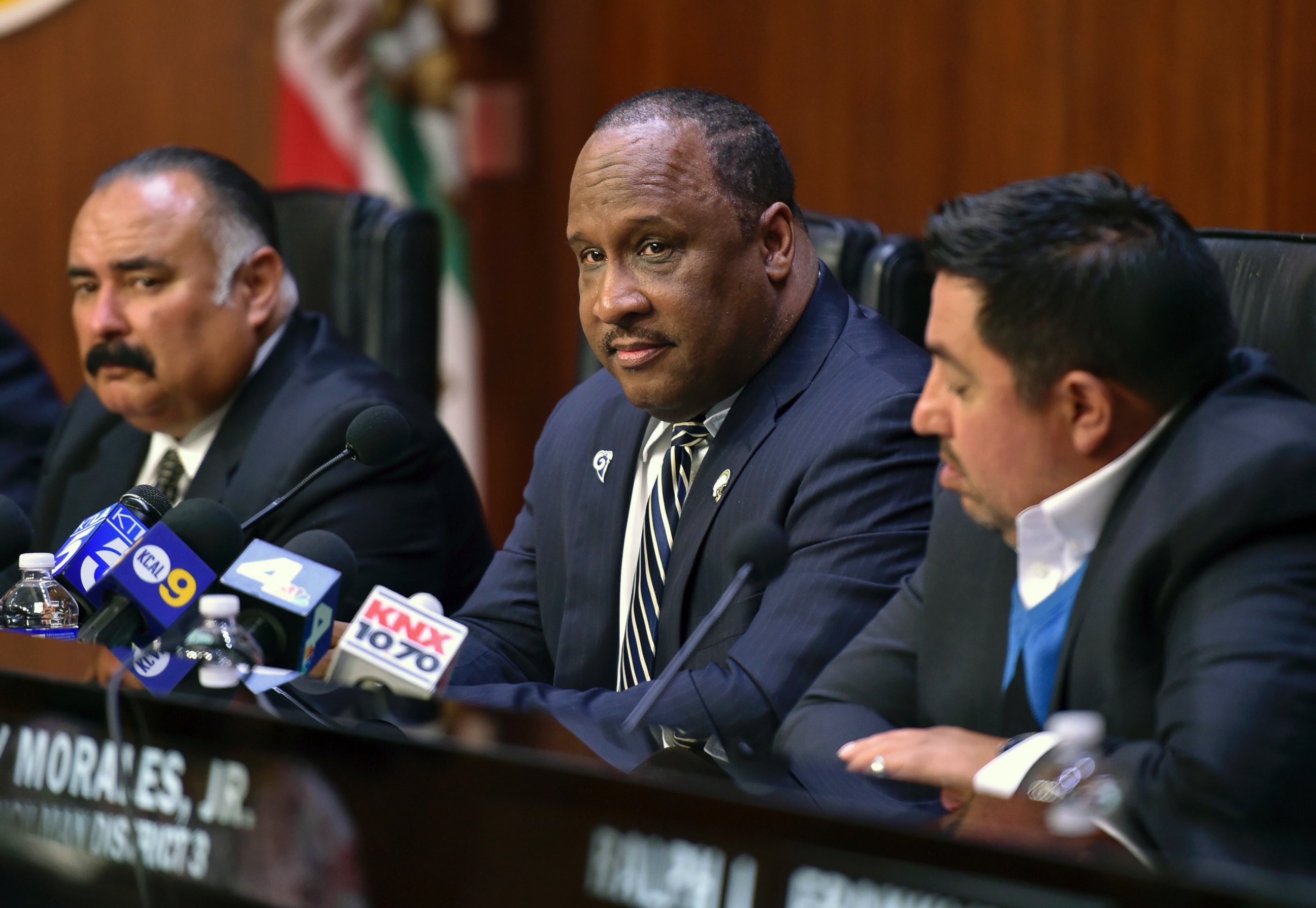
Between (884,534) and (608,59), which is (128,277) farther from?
(608,59)

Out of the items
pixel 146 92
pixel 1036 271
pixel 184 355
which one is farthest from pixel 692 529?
pixel 146 92

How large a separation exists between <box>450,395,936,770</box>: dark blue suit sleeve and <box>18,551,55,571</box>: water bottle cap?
1.77ft

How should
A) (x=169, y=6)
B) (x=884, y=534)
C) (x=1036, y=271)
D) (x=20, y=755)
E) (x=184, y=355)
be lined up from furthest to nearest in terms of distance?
(x=169, y=6)
(x=184, y=355)
(x=884, y=534)
(x=1036, y=271)
(x=20, y=755)

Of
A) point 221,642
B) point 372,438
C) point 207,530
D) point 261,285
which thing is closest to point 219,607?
point 221,642

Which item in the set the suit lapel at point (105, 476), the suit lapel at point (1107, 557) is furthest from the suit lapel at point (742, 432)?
the suit lapel at point (105, 476)

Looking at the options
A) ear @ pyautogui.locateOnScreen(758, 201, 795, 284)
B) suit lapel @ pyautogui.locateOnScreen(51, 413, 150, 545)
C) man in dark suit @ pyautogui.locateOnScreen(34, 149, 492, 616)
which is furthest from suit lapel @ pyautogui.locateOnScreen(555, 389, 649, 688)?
suit lapel @ pyautogui.locateOnScreen(51, 413, 150, 545)

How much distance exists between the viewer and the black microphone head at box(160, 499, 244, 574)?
1.65 m

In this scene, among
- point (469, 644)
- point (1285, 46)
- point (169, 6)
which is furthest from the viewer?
point (169, 6)

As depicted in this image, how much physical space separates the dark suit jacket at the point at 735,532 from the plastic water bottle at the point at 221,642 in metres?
0.33

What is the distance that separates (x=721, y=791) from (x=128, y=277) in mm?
2201

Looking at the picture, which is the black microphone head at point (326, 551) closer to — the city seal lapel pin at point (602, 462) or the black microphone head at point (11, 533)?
the black microphone head at point (11, 533)

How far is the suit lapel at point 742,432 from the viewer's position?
2.14m

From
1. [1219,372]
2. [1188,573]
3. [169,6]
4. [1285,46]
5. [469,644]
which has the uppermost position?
[169,6]

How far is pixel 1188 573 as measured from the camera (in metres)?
1.47
